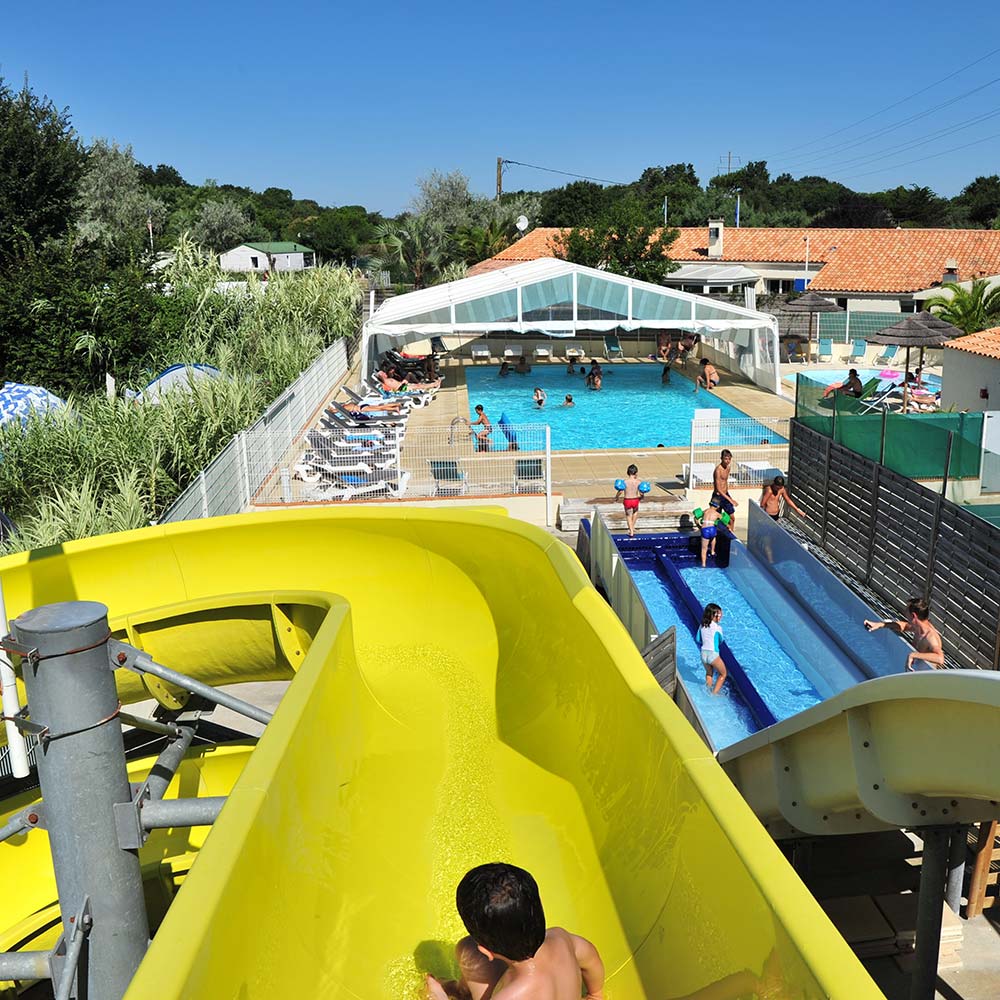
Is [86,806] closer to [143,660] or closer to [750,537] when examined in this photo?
[143,660]

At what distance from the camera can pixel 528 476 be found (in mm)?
15570

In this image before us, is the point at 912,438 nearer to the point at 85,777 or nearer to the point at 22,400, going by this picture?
the point at 85,777

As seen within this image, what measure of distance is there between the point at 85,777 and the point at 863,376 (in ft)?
95.1

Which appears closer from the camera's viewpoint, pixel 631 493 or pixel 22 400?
pixel 631 493

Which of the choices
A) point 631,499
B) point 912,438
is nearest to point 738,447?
point 631,499

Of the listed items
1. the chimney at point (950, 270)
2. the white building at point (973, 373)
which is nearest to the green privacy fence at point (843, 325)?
the chimney at point (950, 270)

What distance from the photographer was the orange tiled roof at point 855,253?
3938 cm

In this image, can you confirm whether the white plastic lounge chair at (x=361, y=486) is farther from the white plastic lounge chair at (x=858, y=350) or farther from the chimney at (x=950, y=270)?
the chimney at (x=950, y=270)

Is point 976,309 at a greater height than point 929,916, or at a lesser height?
greater

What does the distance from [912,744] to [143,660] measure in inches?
116

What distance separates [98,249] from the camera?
84.7 ft

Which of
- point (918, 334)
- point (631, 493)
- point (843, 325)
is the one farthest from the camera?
point (843, 325)

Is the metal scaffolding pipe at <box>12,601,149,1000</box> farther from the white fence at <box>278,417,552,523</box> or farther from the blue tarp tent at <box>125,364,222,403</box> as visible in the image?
the blue tarp tent at <box>125,364,222,403</box>

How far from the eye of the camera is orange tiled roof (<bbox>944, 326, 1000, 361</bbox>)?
58.3 ft
